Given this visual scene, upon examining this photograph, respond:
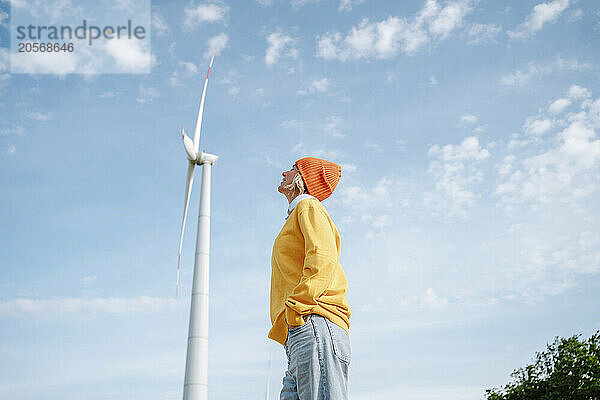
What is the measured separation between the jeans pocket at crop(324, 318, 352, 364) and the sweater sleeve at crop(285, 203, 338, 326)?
218 millimetres

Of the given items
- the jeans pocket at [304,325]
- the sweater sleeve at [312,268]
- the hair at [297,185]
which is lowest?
the jeans pocket at [304,325]

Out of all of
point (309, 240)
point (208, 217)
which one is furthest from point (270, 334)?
point (208, 217)

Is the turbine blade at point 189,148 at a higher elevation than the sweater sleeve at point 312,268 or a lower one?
higher

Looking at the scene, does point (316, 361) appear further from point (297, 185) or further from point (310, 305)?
point (297, 185)

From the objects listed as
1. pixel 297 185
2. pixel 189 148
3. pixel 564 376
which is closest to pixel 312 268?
pixel 297 185

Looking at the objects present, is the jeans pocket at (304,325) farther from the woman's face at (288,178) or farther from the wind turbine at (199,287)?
the wind turbine at (199,287)

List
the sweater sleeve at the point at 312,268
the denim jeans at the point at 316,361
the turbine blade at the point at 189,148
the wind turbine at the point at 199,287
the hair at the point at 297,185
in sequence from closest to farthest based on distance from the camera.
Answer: the denim jeans at the point at 316,361 < the sweater sleeve at the point at 312,268 < the hair at the point at 297,185 < the wind turbine at the point at 199,287 < the turbine blade at the point at 189,148

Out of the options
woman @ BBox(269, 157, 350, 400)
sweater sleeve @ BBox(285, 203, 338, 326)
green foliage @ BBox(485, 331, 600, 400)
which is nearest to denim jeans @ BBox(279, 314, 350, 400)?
woman @ BBox(269, 157, 350, 400)

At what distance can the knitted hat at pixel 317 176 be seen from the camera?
186 inches

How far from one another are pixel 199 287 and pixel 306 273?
13389 millimetres

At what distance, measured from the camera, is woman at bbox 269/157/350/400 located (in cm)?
373

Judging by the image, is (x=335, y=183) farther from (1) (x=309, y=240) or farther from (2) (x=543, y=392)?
(2) (x=543, y=392)

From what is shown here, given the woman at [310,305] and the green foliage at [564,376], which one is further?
the green foliage at [564,376]

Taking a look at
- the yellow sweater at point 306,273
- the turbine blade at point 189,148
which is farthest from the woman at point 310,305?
the turbine blade at point 189,148
